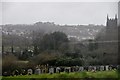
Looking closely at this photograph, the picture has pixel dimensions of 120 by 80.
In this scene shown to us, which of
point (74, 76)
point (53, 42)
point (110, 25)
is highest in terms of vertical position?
point (110, 25)

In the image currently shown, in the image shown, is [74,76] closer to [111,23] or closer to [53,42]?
[53,42]

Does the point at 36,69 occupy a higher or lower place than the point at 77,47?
lower

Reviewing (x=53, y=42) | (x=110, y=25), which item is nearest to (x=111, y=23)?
(x=110, y=25)

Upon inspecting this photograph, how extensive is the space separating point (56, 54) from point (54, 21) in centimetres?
46

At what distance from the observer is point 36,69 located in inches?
129

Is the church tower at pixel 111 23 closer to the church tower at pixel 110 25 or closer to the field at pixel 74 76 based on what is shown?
the church tower at pixel 110 25

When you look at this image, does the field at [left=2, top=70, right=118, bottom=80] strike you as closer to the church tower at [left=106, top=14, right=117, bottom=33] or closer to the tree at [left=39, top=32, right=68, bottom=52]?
the tree at [left=39, top=32, right=68, bottom=52]

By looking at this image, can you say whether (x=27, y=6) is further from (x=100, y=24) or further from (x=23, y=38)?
(x=100, y=24)

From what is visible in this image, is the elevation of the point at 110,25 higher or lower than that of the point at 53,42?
higher

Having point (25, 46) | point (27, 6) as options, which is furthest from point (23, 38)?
point (27, 6)

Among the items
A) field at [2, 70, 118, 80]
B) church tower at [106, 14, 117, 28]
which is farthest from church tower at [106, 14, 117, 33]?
field at [2, 70, 118, 80]


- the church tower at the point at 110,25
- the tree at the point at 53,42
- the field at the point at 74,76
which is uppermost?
the church tower at the point at 110,25

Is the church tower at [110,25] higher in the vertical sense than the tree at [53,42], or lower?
higher

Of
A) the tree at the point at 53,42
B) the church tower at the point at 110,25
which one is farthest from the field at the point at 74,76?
the church tower at the point at 110,25
